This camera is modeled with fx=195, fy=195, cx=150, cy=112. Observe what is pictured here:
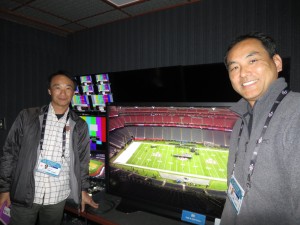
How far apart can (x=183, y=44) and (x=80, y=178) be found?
7.77 ft

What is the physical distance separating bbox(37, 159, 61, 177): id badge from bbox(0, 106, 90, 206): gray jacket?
64mm

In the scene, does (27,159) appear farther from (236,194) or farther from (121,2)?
(121,2)

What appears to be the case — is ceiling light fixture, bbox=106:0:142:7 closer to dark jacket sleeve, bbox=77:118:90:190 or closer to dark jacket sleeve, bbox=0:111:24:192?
dark jacket sleeve, bbox=77:118:90:190

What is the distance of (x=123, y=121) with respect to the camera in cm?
182

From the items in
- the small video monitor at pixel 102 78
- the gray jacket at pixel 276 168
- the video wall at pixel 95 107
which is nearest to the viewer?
the gray jacket at pixel 276 168

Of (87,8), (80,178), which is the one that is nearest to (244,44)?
(80,178)

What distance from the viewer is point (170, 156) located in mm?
1623

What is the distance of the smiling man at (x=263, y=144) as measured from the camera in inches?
34.0

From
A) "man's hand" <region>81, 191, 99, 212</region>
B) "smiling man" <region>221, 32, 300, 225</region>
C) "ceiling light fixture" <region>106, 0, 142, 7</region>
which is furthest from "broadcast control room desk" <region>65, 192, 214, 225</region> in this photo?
"ceiling light fixture" <region>106, 0, 142, 7</region>

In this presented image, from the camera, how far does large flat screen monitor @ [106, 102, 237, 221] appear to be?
147 cm

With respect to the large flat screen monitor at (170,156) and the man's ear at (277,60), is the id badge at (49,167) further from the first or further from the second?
the man's ear at (277,60)

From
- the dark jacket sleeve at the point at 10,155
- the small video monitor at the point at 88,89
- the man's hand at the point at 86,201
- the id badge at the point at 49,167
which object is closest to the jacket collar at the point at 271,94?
the man's hand at the point at 86,201

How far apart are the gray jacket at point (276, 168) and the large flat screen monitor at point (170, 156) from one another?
0.40m

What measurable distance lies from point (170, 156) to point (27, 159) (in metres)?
1.36
